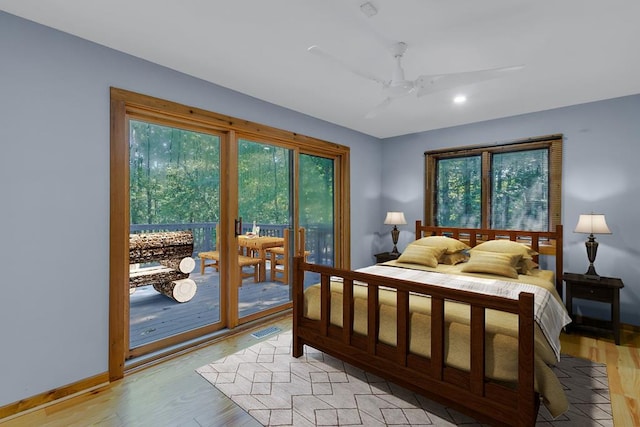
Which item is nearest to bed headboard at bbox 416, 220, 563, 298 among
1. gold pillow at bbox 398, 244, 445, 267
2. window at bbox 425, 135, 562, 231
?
window at bbox 425, 135, 562, 231

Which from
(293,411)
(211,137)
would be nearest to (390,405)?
(293,411)

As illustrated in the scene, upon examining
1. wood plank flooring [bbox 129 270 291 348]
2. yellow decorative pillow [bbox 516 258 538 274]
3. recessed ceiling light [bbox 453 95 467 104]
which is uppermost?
recessed ceiling light [bbox 453 95 467 104]

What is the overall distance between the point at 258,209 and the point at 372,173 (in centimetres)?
236

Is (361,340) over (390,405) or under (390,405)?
over

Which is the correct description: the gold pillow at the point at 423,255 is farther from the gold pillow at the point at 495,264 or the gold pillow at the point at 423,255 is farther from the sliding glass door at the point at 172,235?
the sliding glass door at the point at 172,235

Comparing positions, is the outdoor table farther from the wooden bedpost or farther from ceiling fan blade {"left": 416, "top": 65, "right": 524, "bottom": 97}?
ceiling fan blade {"left": 416, "top": 65, "right": 524, "bottom": 97}

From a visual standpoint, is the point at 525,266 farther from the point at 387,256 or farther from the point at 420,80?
the point at 420,80

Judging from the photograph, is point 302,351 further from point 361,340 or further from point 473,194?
point 473,194

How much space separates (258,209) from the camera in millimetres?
3727

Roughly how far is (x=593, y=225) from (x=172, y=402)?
4.17 meters

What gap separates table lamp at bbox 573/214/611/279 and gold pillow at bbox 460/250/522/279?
72 centimetres

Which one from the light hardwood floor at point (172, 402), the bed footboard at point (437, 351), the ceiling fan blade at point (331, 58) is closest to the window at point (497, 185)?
the light hardwood floor at point (172, 402)

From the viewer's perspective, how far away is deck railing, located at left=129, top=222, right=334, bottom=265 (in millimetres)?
3004

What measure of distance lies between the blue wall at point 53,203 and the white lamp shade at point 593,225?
14.6ft
